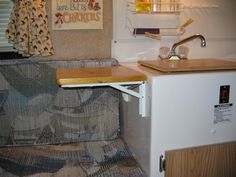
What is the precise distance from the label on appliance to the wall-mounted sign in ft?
3.22

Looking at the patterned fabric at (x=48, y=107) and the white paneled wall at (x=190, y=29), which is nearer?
the patterned fabric at (x=48, y=107)

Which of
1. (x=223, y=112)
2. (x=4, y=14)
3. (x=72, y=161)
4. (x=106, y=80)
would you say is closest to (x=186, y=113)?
(x=223, y=112)

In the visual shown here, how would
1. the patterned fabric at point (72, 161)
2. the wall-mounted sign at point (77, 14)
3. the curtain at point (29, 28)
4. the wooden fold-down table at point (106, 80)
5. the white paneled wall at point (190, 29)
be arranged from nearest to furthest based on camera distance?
the wooden fold-down table at point (106, 80), the patterned fabric at point (72, 161), the curtain at point (29, 28), the wall-mounted sign at point (77, 14), the white paneled wall at point (190, 29)

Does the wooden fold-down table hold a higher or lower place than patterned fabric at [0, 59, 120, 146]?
higher

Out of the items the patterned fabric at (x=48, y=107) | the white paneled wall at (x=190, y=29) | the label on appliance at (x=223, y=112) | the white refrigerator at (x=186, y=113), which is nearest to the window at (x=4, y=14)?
the patterned fabric at (x=48, y=107)

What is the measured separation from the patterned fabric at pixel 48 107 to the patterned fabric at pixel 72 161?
76mm

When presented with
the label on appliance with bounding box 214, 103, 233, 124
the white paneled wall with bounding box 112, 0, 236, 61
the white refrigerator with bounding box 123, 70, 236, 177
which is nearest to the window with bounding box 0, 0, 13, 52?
the white paneled wall with bounding box 112, 0, 236, 61

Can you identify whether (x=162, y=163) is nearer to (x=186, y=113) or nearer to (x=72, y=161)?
(x=186, y=113)

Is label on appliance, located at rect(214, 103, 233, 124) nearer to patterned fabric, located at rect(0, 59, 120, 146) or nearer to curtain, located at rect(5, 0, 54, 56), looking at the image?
patterned fabric, located at rect(0, 59, 120, 146)

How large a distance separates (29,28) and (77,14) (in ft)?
1.11

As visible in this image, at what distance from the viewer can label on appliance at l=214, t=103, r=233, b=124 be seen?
1378 mm

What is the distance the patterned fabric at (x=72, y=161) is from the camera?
4.79 ft

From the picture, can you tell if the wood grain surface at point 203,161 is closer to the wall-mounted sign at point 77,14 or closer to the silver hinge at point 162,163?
the silver hinge at point 162,163

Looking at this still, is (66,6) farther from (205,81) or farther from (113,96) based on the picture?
(205,81)
